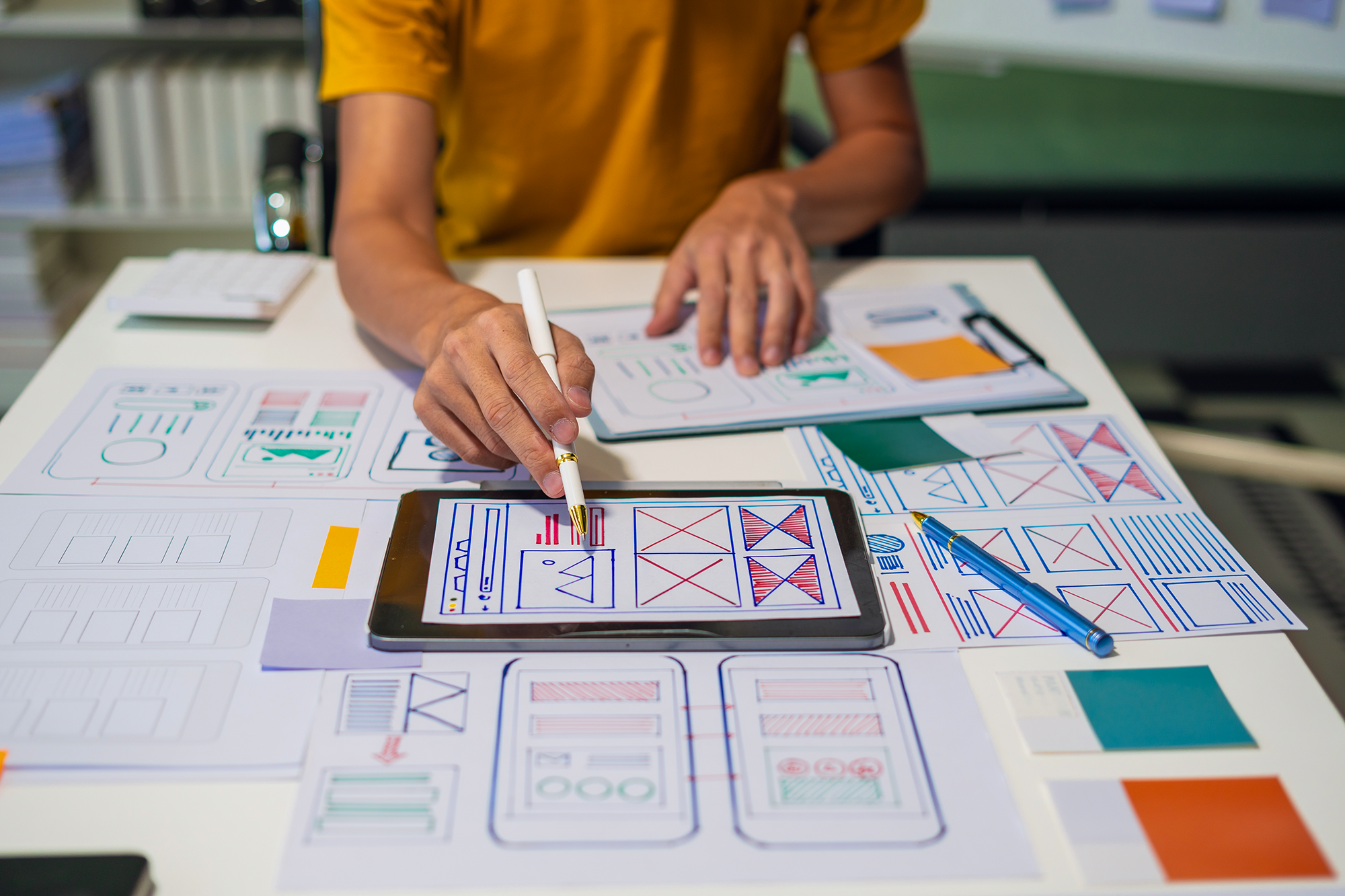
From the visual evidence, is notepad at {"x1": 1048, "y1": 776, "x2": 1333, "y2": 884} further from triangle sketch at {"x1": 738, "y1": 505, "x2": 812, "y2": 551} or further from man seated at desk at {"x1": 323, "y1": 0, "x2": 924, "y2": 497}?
man seated at desk at {"x1": 323, "y1": 0, "x2": 924, "y2": 497}

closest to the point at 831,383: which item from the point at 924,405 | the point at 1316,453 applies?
the point at 924,405

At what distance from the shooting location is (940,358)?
85cm

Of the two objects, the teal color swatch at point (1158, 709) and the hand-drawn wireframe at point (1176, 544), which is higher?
the hand-drawn wireframe at point (1176, 544)

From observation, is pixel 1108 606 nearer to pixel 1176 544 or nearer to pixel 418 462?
pixel 1176 544

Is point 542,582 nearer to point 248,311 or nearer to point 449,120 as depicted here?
point 248,311

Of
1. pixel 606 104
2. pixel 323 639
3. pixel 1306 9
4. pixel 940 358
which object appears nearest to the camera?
pixel 323 639

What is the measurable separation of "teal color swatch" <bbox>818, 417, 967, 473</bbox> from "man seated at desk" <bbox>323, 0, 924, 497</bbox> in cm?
11

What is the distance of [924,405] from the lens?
0.78 m

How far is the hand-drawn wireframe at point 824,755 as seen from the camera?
433 millimetres

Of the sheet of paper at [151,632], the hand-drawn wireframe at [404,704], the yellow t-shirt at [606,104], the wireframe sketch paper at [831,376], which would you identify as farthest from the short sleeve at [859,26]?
the hand-drawn wireframe at [404,704]

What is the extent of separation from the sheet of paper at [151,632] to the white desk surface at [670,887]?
21mm

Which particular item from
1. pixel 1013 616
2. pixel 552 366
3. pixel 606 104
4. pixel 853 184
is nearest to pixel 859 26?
pixel 853 184

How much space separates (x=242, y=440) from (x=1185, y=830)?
0.61 m

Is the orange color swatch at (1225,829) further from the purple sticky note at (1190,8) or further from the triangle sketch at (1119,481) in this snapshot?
the purple sticky note at (1190,8)
